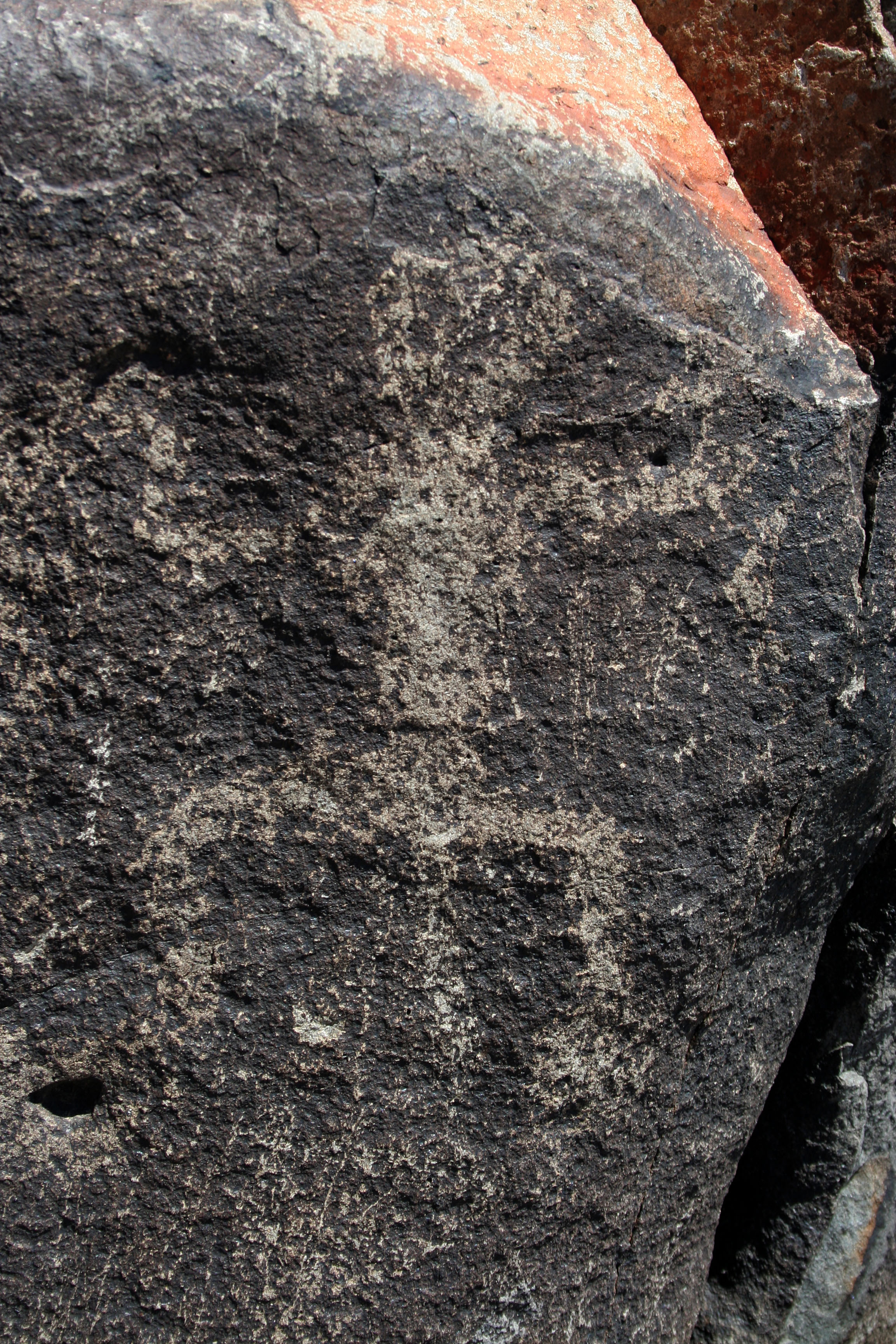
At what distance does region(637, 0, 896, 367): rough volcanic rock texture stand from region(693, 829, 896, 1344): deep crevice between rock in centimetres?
58

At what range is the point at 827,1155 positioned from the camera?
0.99 m

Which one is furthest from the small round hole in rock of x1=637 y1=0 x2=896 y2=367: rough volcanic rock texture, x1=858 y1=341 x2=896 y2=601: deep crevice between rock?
x1=637 y1=0 x2=896 y2=367: rough volcanic rock texture

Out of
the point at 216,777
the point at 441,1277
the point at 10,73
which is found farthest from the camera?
the point at 441,1277

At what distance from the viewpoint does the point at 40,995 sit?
0.62 metres

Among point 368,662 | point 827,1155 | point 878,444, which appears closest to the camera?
point 368,662

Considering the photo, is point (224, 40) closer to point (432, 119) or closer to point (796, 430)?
point (432, 119)

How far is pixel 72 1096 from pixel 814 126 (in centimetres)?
92

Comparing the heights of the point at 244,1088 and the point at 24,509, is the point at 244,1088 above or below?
below

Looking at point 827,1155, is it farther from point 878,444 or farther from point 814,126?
point 814,126

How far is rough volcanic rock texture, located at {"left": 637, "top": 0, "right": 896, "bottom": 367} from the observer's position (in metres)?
0.71

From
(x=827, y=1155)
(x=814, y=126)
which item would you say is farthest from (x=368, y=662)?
(x=827, y=1155)

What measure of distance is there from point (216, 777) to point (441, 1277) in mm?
445

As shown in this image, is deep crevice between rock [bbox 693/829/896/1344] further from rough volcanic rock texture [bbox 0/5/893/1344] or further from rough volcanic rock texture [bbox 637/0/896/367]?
rough volcanic rock texture [bbox 637/0/896/367]

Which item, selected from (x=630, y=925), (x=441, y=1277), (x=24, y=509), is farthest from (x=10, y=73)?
(x=441, y=1277)
